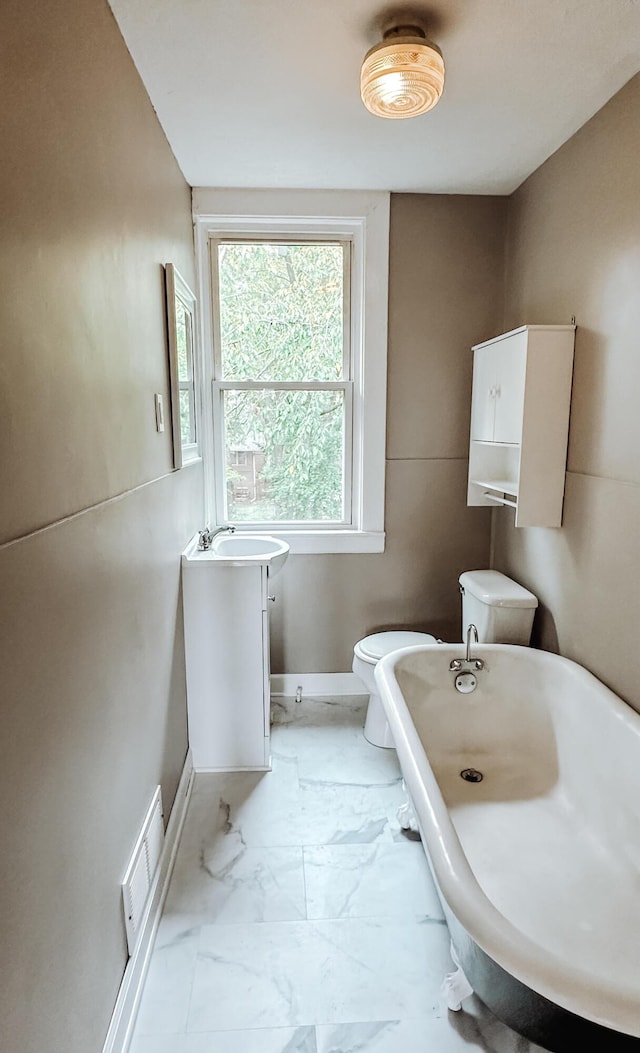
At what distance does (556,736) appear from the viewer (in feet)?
6.62

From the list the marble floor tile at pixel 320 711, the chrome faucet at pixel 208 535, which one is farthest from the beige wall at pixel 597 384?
the chrome faucet at pixel 208 535

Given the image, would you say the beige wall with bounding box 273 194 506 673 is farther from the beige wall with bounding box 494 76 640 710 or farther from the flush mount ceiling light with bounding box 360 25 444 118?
the flush mount ceiling light with bounding box 360 25 444 118

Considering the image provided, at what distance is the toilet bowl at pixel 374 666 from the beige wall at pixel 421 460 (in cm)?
34

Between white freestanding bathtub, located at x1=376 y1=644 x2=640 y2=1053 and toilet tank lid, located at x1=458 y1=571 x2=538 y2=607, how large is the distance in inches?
9.3

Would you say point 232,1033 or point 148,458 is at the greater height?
point 148,458

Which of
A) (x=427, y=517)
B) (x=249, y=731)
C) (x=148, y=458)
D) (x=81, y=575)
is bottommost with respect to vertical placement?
(x=249, y=731)

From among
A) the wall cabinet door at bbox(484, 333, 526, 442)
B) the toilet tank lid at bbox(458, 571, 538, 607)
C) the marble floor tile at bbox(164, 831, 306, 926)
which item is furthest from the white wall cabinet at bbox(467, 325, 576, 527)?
the marble floor tile at bbox(164, 831, 306, 926)

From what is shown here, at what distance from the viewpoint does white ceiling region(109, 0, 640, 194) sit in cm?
147

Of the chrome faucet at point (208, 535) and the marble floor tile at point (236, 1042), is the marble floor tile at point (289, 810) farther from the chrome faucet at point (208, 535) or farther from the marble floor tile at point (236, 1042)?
the chrome faucet at point (208, 535)

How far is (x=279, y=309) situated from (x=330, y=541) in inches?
45.5

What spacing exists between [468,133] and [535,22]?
0.60m

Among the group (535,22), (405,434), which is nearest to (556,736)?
(405,434)

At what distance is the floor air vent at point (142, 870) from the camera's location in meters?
1.39

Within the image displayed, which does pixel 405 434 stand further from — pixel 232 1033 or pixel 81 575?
pixel 232 1033
